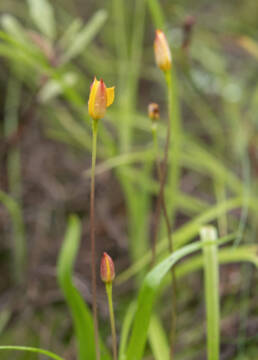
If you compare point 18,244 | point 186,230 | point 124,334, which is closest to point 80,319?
point 124,334

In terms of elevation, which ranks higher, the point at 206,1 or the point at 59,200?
the point at 206,1

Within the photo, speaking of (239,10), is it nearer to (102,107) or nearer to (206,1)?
(206,1)

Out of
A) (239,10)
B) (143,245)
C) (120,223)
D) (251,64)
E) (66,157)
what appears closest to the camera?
(143,245)

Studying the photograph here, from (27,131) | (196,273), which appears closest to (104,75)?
(27,131)

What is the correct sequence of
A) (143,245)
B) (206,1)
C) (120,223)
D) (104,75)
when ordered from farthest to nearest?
(206,1), (104,75), (120,223), (143,245)

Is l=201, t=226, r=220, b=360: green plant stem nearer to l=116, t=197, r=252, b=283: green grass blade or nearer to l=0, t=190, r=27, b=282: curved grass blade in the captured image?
l=116, t=197, r=252, b=283: green grass blade

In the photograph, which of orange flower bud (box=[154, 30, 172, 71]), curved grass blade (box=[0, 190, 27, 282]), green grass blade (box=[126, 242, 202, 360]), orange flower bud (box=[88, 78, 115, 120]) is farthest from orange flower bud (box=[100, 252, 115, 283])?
curved grass blade (box=[0, 190, 27, 282])

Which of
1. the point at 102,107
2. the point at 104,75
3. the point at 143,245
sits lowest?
the point at 102,107

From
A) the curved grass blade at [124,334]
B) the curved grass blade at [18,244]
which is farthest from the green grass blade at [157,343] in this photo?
the curved grass blade at [18,244]
